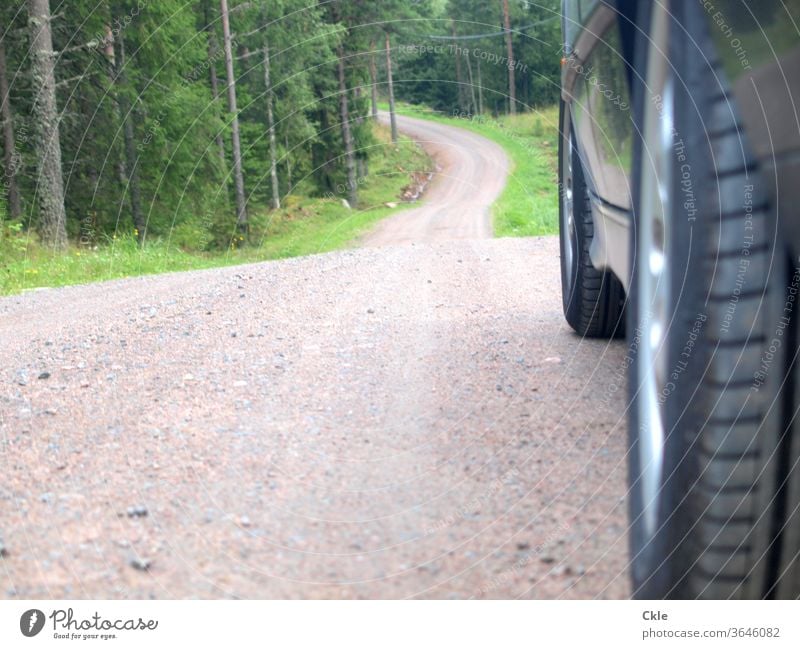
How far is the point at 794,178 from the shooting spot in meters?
1.40

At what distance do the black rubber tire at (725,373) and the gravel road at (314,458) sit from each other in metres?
0.25

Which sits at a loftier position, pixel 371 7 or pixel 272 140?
pixel 371 7

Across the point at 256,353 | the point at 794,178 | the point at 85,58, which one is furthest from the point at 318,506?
the point at 85,58

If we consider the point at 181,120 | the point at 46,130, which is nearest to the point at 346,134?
the point at 181,120

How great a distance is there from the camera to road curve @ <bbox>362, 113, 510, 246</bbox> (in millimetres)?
16906


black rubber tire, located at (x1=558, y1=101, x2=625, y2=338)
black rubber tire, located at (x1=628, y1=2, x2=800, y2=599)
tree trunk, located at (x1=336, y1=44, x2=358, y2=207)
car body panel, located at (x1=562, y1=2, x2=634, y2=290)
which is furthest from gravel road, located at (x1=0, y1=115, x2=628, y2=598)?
tree trunk, located at (x1=336, y1=44, x2=358, y2=207)

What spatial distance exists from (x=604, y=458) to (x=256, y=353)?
2054mm

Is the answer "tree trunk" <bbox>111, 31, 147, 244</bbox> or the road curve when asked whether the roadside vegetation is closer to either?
"tree trunk" <bbox>111, 31, 147, 244</bbox>

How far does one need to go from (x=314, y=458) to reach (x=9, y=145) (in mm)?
14907

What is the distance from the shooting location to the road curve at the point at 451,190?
55.5ft

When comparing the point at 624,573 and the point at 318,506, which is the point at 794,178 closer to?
the point at 624,573

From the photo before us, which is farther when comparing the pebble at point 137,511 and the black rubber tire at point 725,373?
the pebble at point 137,511

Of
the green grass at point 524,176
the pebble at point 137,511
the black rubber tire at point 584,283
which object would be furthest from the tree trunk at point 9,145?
the pebble at point 137,511

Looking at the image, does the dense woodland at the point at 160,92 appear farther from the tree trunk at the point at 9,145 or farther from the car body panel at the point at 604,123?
the car body panel at the point at 604,123
